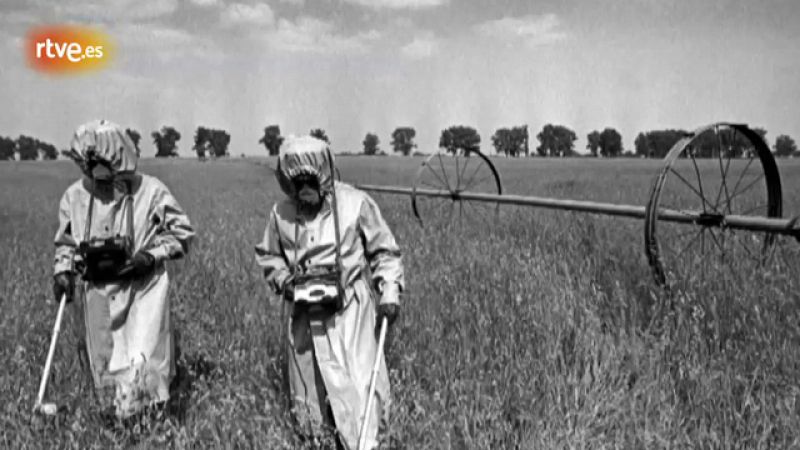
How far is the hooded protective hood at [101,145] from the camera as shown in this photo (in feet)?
10.9

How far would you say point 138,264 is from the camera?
335cm

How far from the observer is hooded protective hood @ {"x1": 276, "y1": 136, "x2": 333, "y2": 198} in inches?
118

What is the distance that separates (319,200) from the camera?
10.4 feet

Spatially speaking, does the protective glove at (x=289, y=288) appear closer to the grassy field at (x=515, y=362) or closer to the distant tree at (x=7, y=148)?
the grassy field at (x=515, y=362)

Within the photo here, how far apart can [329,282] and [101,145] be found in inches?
58.3

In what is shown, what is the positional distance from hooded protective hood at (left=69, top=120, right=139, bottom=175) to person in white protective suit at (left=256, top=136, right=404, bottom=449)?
2.98 ft

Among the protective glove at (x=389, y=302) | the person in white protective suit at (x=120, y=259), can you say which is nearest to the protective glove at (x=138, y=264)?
the person in white protective suit at (x=120, y=259)

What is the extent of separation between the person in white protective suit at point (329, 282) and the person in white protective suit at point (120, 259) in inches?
27.1

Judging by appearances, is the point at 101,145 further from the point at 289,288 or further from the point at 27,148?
the point at 27,148

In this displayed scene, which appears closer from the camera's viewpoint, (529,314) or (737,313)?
(737,313)

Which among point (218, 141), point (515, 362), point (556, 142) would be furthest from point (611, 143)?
point (515, 362)

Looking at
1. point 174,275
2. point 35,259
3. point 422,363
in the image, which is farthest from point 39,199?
point 422,363

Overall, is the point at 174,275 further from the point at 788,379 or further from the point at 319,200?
the point at 788,379

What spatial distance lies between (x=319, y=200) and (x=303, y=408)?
102 cm
